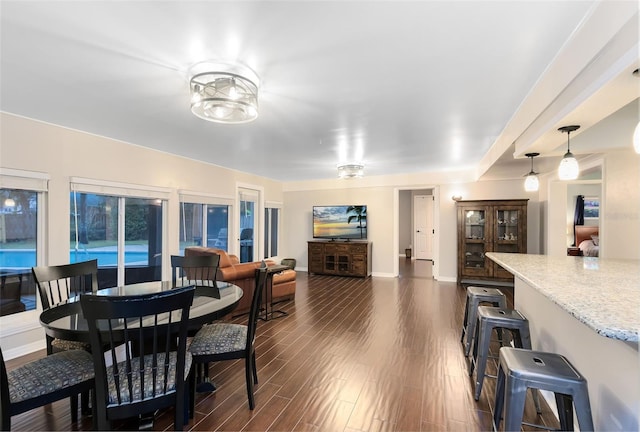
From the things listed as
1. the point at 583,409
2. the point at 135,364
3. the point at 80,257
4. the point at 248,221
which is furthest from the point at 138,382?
the point at 248,221

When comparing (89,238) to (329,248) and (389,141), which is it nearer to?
(389,141)

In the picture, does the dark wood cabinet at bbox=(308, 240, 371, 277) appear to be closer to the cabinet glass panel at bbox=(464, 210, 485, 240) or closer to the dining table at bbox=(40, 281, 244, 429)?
the cabinet glass panel at bbox=(464, 210, 485, 240)

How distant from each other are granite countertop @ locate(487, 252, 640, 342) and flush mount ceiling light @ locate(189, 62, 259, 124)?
2.17 metres

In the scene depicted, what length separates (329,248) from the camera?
6.98 metres

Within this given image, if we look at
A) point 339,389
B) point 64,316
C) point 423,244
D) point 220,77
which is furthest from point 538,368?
point 423,244

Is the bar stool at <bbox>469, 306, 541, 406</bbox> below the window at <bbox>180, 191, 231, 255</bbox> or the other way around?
below

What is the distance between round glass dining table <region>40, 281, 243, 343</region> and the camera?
1604 millimetres

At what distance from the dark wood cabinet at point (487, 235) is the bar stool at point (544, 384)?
15.5 feet

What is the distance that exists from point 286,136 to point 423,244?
7491mm

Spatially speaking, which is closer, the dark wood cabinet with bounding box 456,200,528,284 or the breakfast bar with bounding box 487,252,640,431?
the breakfast bar with bounding box 487,252,640,431

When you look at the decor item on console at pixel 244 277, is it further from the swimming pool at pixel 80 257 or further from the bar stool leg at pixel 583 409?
the bar stool leg at pixel 583 409

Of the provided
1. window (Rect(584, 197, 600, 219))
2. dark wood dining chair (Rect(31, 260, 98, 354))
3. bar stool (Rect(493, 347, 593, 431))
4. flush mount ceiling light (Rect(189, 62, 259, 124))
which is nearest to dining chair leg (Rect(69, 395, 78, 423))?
dark wood dining chair (Rect(31, 260, 98, 354))

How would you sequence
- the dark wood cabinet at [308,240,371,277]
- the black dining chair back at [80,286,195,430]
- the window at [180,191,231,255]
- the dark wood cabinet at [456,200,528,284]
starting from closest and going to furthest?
the black dining chair back at [80,286,195,430] < the window at [180,191,231,255] < the dark wood cabinet at [456,200,528,284] < the dark wood cabinet at [308,240,371,277]

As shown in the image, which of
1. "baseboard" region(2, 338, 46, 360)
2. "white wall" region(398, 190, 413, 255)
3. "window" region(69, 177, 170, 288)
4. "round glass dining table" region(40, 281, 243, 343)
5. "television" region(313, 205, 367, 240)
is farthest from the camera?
"white wall" region(398, 190, 413, 255)
